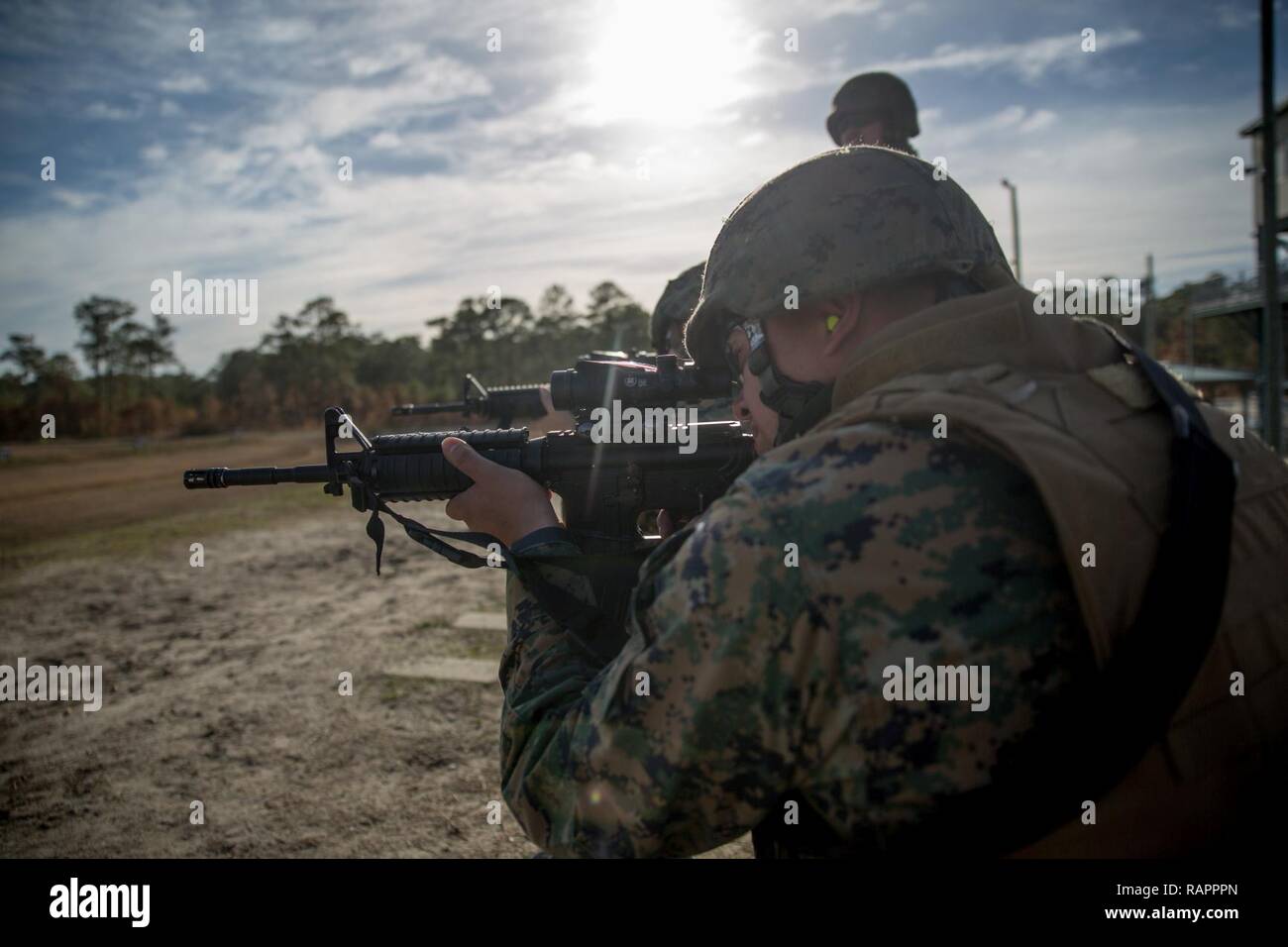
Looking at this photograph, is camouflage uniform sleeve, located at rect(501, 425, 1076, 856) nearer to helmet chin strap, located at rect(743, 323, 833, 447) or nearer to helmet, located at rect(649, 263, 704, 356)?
helmet chin strap, located at rect(743, 323, 833, 447)

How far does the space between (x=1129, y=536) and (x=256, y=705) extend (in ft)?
20.0

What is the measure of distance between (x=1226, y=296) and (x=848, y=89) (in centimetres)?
4221

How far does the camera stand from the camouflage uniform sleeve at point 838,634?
1413 millimetres

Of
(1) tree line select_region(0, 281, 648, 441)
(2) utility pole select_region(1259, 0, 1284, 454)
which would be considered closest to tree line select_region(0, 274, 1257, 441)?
(1) tree line select_region(0, 281, 648, 441)

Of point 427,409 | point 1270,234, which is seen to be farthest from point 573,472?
point 1270,234

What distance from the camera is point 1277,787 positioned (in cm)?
150

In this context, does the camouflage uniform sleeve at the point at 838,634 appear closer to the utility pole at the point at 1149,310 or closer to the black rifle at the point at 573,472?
the black rifle at the point at 573,472

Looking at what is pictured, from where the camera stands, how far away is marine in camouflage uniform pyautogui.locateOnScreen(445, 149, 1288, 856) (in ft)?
4.63

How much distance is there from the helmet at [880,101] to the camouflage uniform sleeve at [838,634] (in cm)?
484

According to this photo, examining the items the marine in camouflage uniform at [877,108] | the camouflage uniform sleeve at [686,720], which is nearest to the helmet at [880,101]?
the marine in camouflage uniform at [877,108]

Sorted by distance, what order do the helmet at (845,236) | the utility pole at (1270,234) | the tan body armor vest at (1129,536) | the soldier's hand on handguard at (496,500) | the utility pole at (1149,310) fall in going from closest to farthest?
the tan body armor vest at (1129,536) < the helmet at (845,236) < the soldier's hand on handguard at (496,500) < the utility pole at (1270,234) < the utility pole at (1149,310)

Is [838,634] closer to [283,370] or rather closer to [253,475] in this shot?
[253,475]

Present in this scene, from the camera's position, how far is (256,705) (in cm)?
595
